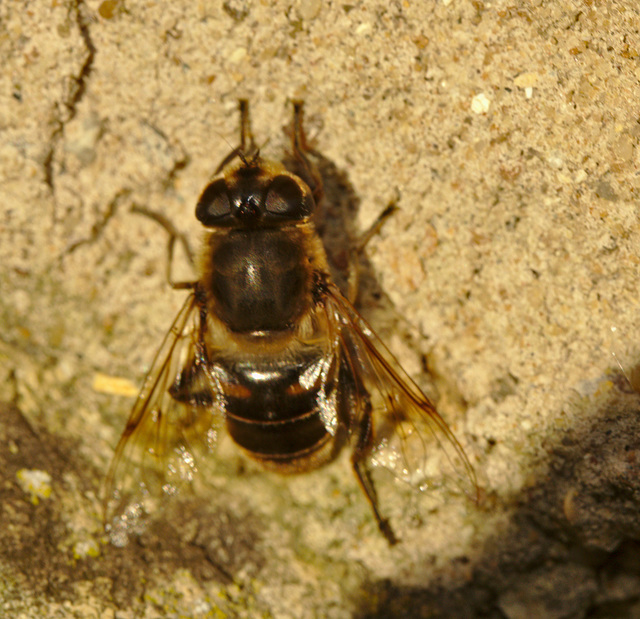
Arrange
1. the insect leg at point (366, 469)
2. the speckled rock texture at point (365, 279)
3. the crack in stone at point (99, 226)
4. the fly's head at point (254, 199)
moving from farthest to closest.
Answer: the crack in stone at point (99, 226), the insect leg at point (366, 469), the fly's head at point (254, 199), the speckled rock texture at point (365, 279)

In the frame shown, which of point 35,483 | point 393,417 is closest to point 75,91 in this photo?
point 35,483

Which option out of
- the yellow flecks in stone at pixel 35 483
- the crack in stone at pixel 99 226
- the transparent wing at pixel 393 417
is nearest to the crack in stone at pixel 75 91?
the crack in stone at pixel 99 226

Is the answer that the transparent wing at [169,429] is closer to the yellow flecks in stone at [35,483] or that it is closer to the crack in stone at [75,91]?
the yellow flecks in stone at [35,483]

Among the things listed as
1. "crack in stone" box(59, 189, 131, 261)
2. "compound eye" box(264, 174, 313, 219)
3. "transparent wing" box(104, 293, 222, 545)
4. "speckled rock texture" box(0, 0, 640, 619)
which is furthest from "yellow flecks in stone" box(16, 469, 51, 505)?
"compound eye" box(264, 174, 313, 219)

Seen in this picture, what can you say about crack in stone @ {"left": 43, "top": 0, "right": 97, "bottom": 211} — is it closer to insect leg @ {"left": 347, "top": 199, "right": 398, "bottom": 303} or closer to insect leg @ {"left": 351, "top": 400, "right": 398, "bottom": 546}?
insect leg @ {"left": 347, "top": 199, "right": 398, "bottom": 303}

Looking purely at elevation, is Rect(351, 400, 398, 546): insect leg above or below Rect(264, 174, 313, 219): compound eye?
below

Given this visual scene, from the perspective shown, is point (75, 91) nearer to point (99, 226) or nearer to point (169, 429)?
point (99, 226)

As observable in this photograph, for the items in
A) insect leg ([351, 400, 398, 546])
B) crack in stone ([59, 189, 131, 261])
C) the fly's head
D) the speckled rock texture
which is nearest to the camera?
the speckled rock texture
